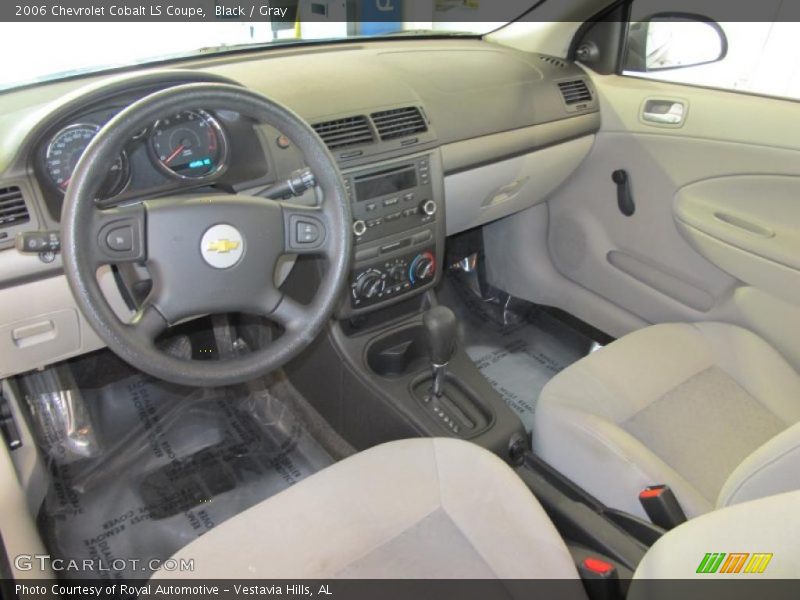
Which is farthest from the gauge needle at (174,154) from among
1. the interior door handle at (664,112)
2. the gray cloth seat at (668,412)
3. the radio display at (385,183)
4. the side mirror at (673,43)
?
the side mirror at (673,43)

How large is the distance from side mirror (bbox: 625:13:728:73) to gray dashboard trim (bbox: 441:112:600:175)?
0.22m

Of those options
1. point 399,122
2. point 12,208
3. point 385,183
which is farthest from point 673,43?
point 12,208

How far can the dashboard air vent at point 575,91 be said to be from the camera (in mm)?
1888

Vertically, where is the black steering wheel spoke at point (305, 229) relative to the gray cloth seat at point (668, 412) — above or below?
above

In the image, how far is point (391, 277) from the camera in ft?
5.05

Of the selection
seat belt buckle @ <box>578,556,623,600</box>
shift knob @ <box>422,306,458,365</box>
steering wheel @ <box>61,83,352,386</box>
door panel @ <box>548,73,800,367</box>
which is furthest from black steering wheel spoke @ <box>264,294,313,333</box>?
door panel @ <box>548,73,800,367</box>

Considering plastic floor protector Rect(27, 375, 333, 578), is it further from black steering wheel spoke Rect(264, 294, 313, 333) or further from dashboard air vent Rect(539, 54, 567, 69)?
dashboard air vent Rect(539, 54, 567, 69)

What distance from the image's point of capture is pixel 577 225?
219 cm

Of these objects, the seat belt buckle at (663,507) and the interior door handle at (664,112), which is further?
the interior door handle at (664,112)

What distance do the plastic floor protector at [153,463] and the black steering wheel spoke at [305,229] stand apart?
2.85ft

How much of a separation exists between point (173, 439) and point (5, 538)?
669 millimetres

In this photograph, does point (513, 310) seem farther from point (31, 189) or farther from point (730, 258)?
point (31, 189)

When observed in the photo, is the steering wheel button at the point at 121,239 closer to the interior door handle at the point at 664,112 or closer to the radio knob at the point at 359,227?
the radio knob at the point at 359,227

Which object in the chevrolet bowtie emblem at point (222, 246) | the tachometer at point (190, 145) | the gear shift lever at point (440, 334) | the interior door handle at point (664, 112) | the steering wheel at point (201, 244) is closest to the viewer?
the steering wheel at point (201, 244)
